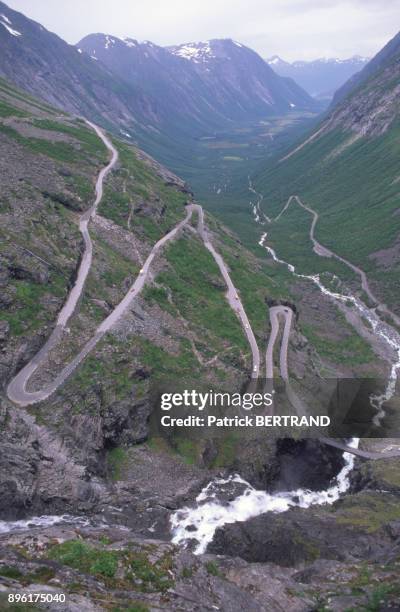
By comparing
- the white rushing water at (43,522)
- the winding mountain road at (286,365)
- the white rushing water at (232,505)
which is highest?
the winding mountain road at (286,365)

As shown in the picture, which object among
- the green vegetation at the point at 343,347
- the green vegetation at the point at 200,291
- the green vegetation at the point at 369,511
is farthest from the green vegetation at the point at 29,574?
the green vegetation at the point at 343,347

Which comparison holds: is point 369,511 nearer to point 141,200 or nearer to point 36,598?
point 36,598

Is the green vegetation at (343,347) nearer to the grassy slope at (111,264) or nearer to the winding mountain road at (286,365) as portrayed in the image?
the winding mountain road at (286,365)

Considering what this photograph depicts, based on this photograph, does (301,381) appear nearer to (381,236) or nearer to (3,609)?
(3,609)

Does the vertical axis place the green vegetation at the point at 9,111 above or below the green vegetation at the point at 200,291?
above

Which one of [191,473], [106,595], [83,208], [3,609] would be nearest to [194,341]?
[191,473]

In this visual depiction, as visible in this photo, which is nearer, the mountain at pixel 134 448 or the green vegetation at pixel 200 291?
the mountain at pixel 134 448

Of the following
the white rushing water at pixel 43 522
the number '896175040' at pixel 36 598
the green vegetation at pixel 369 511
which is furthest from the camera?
the green vegetation at pixel 369 511

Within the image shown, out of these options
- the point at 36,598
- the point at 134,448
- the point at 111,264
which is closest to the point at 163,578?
the point at 36,598
